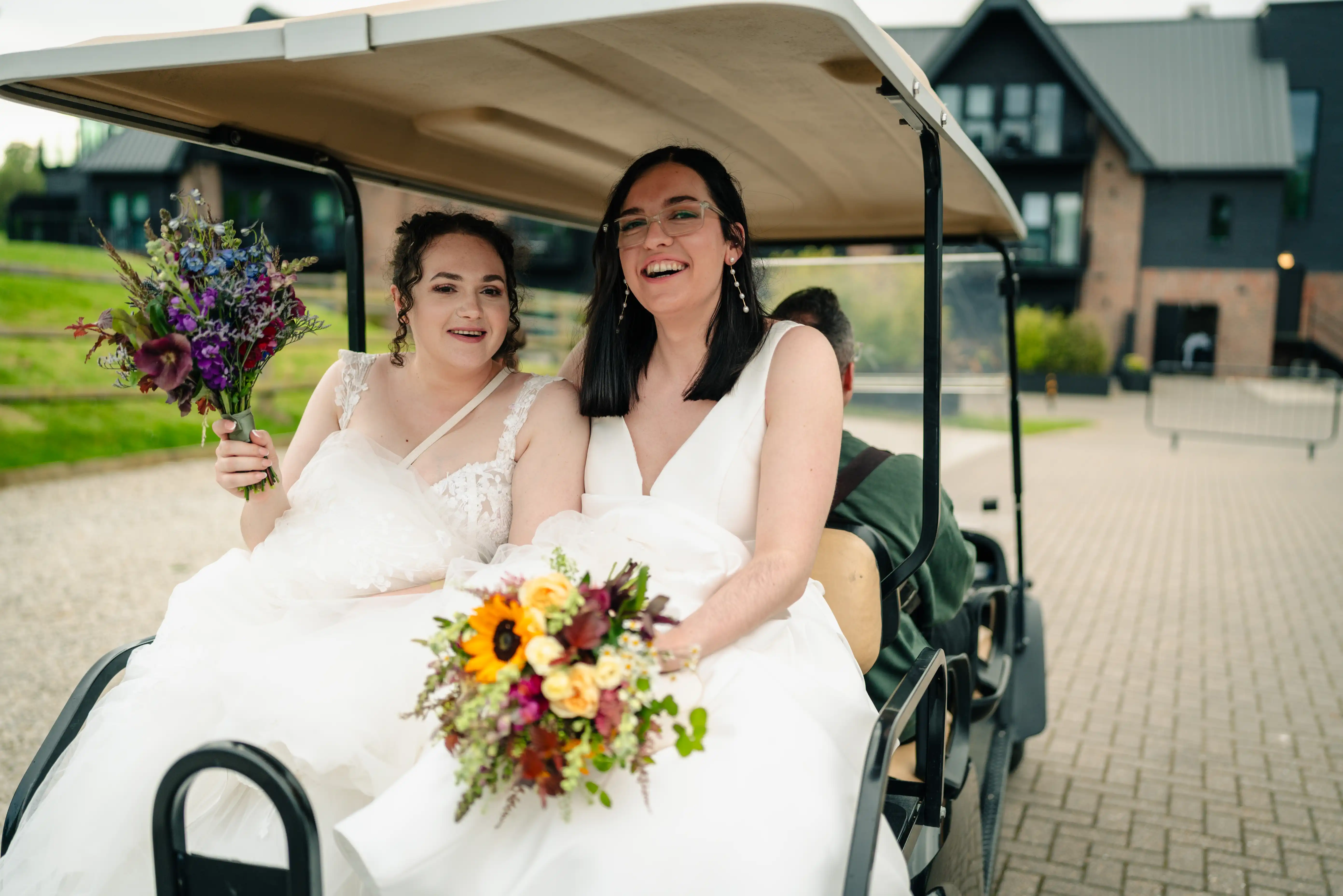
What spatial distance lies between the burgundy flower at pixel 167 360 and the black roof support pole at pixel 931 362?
1.50 m

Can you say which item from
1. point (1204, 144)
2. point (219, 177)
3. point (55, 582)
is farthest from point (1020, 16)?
point (55, 582)

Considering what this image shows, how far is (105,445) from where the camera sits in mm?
10039

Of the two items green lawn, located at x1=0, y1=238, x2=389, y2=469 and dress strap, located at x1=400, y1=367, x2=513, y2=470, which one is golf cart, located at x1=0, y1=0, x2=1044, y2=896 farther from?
green lawn, located at x1=0, y1=238, x2=389, y2=469

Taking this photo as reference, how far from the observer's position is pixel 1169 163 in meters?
23.8

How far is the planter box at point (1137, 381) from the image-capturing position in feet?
74.2

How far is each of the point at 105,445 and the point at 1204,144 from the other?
80.8ft

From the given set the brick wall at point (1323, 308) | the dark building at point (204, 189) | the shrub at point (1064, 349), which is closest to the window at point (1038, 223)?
the shrub at point (1064, 349)

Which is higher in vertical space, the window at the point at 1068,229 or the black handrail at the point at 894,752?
the window at the point at 1068,229

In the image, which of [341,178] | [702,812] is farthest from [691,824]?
[341,178]

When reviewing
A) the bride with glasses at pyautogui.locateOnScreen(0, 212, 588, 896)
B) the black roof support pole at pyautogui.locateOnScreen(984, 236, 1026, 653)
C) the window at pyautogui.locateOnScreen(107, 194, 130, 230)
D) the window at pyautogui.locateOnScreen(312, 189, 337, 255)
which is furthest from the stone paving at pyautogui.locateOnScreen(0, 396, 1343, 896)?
the window at pyautogui.locateOnScreen(107, 194, 130, 230)

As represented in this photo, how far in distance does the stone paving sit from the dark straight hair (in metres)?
1.27

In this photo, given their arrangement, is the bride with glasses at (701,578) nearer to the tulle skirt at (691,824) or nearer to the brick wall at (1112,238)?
the tulle skirt at (691,824)

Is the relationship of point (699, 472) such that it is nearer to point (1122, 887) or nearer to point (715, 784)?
point (715, 784)

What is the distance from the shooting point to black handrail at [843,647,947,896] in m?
1.40
